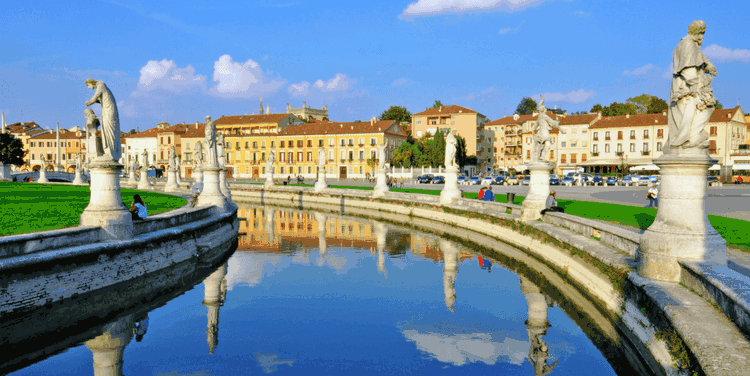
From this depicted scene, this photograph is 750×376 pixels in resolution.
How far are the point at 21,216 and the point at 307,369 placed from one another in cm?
1246

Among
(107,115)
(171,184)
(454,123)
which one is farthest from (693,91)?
(454,123)

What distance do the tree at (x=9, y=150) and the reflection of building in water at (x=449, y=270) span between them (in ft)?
213

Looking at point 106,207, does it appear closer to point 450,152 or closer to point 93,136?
point 93,136

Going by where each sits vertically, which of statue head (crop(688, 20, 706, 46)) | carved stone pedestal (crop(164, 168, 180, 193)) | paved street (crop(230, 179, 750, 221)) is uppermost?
statue head (crop(688, 20, 706, 46))

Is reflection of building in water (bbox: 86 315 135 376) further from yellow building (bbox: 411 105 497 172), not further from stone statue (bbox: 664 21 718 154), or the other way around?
yellow building (bbox: 411 105 497 172)

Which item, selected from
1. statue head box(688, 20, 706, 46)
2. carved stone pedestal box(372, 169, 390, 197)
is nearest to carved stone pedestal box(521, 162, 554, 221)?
statue head box(688, 20, 706, 46)

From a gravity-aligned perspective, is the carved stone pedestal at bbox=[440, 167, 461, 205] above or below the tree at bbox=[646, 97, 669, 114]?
below

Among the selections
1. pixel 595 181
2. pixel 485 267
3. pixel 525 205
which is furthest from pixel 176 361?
pixel 595 181

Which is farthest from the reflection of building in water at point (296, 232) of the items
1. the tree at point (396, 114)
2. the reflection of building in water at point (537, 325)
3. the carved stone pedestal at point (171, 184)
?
the tree at point (396, 114)

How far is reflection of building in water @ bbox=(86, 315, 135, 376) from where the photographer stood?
8.15 metres

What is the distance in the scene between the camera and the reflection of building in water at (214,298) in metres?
9.55

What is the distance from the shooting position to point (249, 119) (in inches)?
3841

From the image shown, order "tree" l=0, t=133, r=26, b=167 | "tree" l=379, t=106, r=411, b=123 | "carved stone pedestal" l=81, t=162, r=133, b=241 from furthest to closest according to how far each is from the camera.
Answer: "tree" l=379, t=106, r=411, b=123, "tree" l=0, t=133, r=26, b=167, "carved stone pedestal" l=81, t=162, r=133, b=241

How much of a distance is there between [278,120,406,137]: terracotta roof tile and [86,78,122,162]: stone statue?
239ft
